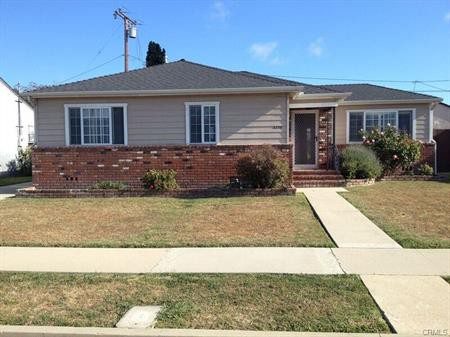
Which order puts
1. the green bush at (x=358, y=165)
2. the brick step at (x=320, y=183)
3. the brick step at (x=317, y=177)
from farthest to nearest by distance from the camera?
1. the green bush at (x=358, y=165)
2. the brick step at (x=317, y=177)
3. the brick step at (x=320, y=183)

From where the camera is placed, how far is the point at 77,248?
8.29 metres

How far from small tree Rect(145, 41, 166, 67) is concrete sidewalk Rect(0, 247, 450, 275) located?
21660 millimetres

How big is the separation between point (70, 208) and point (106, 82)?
21.1 ft

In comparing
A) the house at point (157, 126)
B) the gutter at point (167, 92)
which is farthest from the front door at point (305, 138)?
the gutter at point (167, 92)

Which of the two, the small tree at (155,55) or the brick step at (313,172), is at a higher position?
the small tree at (155,55)

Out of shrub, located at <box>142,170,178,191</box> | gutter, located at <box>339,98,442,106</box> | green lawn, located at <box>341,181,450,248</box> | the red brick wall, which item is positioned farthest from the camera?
gutter, located at <box>339,98,442,106</box>

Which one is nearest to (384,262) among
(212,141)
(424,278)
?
(424,278)

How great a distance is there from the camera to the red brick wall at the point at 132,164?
15.9 metres

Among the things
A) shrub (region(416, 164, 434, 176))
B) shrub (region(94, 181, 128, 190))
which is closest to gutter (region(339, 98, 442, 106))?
shrub (region(416, 164, 434, 176))

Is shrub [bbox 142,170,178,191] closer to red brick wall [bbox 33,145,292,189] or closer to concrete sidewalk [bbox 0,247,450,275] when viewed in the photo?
red brick wall [bbox 33,145,292,189]

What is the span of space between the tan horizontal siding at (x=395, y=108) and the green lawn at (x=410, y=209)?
394cm

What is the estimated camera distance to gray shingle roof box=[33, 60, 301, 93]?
16.4 m

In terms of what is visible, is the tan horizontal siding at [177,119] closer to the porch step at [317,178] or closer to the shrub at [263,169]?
the porch step at [317,178]

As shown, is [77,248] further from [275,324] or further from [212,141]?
[212,141]
